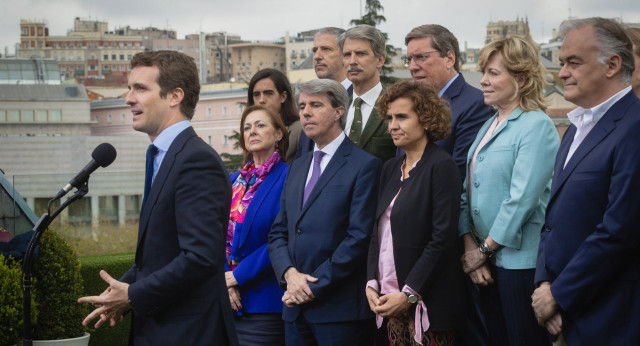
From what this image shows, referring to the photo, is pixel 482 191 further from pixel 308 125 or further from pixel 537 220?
pixel 308 125

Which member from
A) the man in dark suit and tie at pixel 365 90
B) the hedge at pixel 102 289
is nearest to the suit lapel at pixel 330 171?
the man in dark suit and tie at pixel 365 90

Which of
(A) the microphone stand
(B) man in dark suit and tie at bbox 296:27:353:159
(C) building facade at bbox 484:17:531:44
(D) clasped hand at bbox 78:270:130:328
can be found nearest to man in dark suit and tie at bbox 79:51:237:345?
(D) clasped hand at bbox 78:270:130:328

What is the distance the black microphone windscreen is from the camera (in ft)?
12.8

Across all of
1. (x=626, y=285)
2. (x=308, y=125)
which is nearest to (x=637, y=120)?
(x=626, y=285)

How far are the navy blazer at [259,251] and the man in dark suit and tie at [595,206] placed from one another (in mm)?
1740

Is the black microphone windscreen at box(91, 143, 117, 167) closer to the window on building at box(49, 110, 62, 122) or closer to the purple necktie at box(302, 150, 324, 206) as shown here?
the purple necktie at box(302, 150, 324, 206)

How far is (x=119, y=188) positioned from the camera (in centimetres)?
1576

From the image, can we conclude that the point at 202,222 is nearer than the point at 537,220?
Yes

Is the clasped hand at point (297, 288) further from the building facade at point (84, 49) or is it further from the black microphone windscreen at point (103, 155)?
the building facade at point (84, 49)

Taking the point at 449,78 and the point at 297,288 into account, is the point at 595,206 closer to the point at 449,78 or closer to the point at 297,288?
the point at 297,288

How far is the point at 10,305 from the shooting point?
21.8 ft

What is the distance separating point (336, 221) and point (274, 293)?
715mm

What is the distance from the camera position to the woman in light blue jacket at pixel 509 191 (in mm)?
4016

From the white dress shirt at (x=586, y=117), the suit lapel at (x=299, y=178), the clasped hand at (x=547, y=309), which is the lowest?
the clasped hand at (x=547, y=309)
